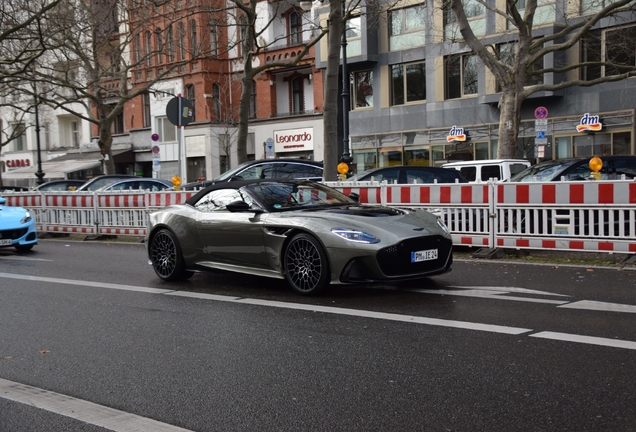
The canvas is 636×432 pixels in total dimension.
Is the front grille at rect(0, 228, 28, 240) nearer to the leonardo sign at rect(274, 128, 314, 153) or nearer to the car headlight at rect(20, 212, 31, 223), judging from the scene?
the car headlight at rect(20, 212, 31, 223)

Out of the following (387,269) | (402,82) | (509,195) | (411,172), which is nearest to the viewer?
(387,269)

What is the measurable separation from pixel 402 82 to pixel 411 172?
831 inches

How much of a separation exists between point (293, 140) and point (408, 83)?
938 centimetres

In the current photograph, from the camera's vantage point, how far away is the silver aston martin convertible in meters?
8.06

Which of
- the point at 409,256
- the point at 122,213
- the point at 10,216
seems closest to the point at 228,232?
the point at 409,256

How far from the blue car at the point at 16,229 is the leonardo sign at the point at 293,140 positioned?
27.8 meters

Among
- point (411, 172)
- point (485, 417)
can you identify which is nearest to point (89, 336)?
point (485, 417)

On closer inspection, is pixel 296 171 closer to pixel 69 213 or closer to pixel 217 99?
pixel 69 213

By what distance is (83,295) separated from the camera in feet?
30.7

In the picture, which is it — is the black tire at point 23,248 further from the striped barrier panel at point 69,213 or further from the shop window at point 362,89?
the shop window at point 362,89

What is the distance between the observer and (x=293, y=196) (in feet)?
30.7

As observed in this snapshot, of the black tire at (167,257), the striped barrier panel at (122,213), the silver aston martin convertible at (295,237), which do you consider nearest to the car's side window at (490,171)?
the striped barrier panel at (122,213)

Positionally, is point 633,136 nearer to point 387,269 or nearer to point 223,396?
point 387,269

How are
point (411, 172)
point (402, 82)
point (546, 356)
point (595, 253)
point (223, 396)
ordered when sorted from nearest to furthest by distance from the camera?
point (223, 396) < point (546, 356) < point (595, 253) < point (411, 172) < point (402, 82)
